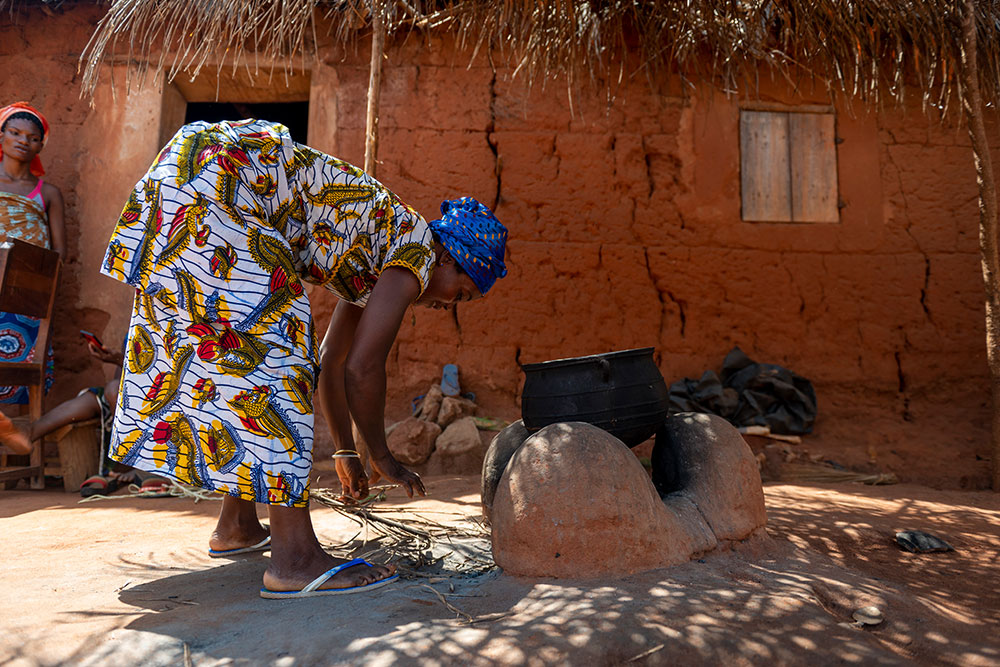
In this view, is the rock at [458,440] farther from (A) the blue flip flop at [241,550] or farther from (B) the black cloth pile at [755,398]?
(A) the blue flip flop at [241,550]

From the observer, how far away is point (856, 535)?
8.53ft

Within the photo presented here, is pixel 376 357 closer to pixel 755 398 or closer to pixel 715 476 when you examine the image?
pixel 715 476

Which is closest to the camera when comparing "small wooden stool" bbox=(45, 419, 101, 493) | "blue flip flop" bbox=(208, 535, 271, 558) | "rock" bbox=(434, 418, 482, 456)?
"blue flip flop" bbox=(208, 535, 271, 558)


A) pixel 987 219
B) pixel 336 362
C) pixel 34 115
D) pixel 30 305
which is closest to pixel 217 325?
pixel 336 362

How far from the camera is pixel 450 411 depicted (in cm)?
425

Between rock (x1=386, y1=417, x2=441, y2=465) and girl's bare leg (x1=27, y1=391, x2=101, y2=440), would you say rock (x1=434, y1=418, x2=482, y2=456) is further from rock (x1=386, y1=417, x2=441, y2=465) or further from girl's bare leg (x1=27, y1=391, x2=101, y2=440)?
girl's bare leg (x1=27, y1=391, x2=101, y2=440)

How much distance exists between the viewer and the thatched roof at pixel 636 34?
405 cm

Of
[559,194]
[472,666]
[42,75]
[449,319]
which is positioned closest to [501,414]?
[449,319]

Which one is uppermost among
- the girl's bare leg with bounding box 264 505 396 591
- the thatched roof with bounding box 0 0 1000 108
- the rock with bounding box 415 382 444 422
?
the thatched roof with bounding box 0 0 1000 108

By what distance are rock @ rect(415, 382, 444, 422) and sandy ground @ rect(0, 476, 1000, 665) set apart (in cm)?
176

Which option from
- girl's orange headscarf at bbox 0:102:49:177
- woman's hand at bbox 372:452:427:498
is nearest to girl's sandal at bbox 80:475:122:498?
girl's orange headscarf at bbox 0:102:49:177

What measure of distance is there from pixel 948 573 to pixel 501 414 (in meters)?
2.70

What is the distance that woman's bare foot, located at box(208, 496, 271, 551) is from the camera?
2291 millimetres

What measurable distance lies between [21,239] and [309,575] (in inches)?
148
